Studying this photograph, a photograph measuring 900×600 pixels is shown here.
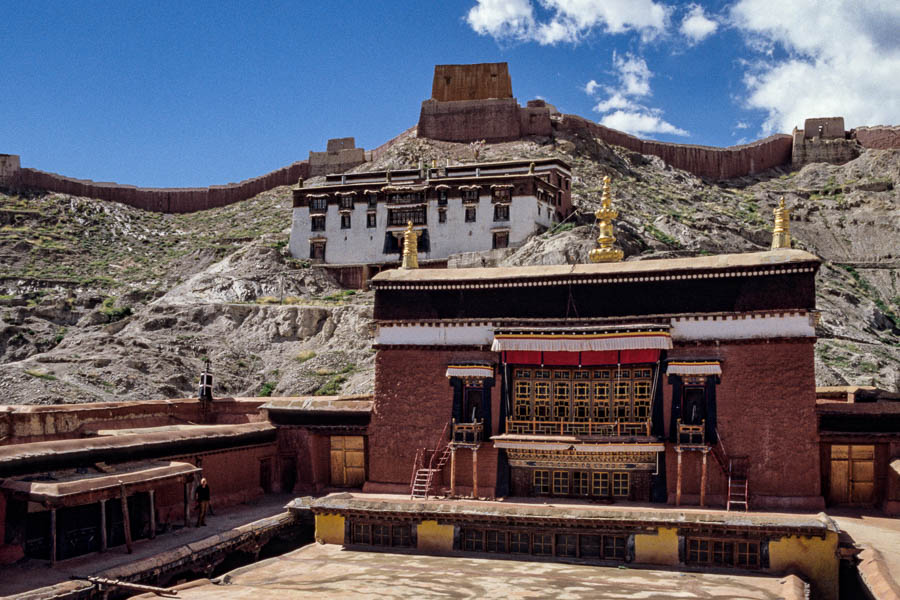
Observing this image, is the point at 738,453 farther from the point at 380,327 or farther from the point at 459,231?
the point at 459,231

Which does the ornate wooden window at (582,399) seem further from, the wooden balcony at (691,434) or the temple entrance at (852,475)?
the temple entrance at (852,475)

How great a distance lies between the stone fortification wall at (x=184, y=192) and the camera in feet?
251

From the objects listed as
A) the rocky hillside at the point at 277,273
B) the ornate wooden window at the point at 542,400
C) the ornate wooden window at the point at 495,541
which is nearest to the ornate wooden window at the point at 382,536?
the ornate wooden window at the point at 495,541

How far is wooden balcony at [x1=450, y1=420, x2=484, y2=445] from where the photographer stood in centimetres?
2245

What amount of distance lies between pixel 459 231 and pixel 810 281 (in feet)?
104

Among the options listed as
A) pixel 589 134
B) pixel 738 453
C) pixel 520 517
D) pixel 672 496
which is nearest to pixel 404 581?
pixel 520 517

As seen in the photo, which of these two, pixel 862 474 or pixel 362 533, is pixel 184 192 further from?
pixel 862 474

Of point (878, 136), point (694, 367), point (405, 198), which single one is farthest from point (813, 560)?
point (878, 136)

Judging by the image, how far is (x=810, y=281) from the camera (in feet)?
67.5

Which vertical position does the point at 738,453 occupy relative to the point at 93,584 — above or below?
above

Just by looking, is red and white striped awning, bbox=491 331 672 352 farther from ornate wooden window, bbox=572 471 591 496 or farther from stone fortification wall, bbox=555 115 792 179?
stone fortification wall, bbox=555 115 792 179

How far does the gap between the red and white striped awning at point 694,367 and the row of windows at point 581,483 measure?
308 centimetres

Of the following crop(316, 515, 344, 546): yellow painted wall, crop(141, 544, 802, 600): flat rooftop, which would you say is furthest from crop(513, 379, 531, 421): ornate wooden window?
crop(316, 515, 344, 546): yellow painted wall

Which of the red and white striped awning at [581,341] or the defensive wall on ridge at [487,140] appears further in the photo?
the defensive wall on ridge at [487,140]
